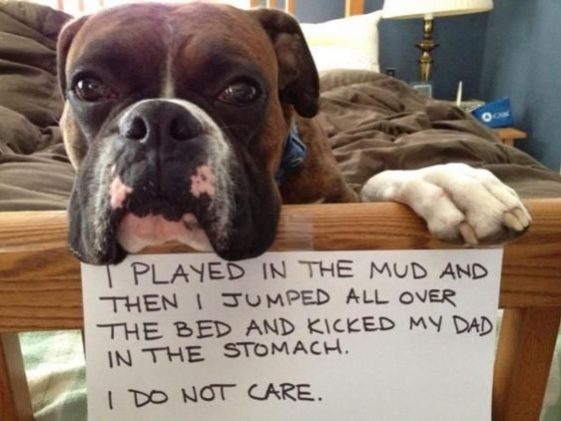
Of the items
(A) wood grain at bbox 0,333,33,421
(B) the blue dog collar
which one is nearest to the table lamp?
(B) the blue dog collar

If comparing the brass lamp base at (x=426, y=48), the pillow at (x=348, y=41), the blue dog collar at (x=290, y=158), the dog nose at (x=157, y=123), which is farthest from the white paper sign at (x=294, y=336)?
the brass lamp base at (x=426, y=48)

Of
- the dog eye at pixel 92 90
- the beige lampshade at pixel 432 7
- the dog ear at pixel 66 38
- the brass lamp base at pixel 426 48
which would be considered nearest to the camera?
the dog eye at pixel 92 90

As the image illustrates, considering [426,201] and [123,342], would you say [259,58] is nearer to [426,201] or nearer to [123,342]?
[426,201]

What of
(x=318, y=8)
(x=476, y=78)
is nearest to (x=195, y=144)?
(x=318, y=8)

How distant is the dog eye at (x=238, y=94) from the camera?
3.05ft

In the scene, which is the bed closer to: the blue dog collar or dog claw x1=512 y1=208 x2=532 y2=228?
dog claw x1=512 y1=208 x2=532 y2=228

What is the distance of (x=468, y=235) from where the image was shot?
720 millimetres

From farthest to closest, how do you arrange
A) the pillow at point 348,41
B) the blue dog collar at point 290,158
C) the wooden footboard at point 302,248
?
the pillow at point 348,41
the blue dog collar at point 290,158
the wooden footboard at point 302,248

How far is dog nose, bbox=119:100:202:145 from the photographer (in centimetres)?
73

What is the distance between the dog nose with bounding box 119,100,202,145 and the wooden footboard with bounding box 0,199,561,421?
127 millimetres

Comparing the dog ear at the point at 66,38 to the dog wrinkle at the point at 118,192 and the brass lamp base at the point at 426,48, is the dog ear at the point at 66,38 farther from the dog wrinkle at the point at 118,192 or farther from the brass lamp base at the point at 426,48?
the brass lamp base at the point at 426,48

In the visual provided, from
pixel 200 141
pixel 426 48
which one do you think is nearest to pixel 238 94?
pixel 200 141

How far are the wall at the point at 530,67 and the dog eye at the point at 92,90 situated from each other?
302cm

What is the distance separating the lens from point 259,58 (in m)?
1.00
